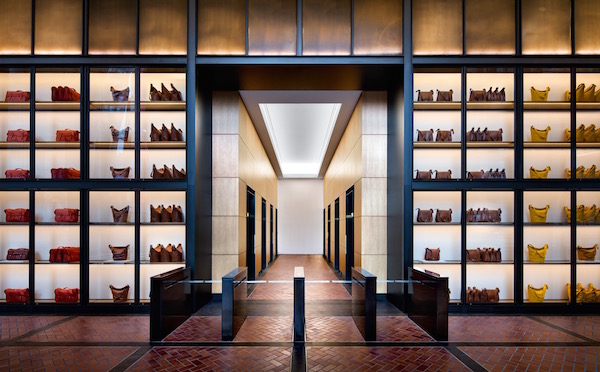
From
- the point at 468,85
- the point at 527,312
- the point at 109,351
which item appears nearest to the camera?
the point at 109,351

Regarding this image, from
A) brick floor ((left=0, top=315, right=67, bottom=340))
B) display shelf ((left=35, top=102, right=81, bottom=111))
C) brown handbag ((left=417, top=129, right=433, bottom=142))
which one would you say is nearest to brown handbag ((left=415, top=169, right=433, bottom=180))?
brown handbag ((left=417, top=129, right=433, bottom=142))

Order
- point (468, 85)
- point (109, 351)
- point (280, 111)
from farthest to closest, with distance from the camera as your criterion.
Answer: point (280, 111) → point (468, 85) → point (109, 351)

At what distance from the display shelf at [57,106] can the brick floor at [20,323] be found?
3.61 meters

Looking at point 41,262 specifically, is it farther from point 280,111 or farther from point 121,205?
point 280,111

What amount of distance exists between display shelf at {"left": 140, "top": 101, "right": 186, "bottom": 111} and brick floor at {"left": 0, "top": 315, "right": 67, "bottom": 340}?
381 centimetres

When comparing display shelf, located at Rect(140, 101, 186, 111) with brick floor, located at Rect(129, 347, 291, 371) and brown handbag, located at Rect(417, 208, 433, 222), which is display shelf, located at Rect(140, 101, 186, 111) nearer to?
brick floor, located at Rect(129, 347, 291, 371)

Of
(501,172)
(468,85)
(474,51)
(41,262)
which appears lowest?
(41,262)

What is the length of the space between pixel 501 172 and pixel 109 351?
21.7ft

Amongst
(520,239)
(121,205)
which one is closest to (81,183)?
(121,205)

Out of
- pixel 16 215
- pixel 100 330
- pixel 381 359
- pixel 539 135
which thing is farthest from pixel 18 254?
pixel 539 135

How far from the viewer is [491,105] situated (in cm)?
680

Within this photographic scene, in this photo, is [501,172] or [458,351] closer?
[458,351]

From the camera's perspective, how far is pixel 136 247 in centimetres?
657

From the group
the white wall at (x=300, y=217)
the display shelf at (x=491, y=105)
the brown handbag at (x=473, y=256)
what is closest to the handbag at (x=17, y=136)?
the display shelf at (x=491, y=105)
